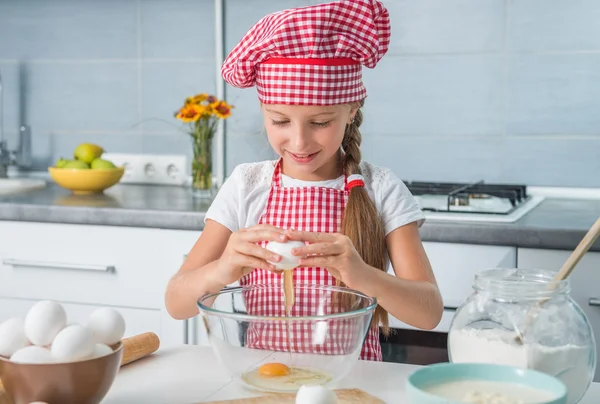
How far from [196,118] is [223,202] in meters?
0.83

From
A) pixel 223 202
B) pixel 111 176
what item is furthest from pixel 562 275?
pixel 111 176

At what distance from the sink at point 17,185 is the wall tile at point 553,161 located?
4.60ft

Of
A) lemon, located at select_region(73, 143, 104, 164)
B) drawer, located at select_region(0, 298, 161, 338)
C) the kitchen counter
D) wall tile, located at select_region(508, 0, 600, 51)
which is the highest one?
wall tile, located at select_region(508, 0, 600, 51)

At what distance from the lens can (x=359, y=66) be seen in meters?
1.49

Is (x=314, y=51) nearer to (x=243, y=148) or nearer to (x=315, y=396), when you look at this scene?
(x=315, y=396)

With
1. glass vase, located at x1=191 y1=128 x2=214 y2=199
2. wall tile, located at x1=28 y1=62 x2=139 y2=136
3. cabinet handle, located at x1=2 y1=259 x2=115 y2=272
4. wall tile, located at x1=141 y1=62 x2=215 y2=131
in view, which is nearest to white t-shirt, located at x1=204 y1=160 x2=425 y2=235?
cabinet handle, located at x1=2 y1=259 x2=115 y2=272

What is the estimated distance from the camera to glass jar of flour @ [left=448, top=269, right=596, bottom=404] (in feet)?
3.14

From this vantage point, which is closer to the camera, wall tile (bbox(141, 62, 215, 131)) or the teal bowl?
the teal bowl

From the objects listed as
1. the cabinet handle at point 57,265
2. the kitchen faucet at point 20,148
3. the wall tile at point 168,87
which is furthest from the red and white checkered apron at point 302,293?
the kitchen faucet at point 20,148

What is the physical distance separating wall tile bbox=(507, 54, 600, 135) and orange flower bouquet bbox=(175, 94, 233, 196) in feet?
2.66

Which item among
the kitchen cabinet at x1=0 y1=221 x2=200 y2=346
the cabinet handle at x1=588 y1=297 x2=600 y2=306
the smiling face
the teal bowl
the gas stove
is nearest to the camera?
the teal bowl

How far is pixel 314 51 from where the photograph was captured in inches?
55.4

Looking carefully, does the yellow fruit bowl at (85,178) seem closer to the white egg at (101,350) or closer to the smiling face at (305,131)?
the smiling face at (305,131)

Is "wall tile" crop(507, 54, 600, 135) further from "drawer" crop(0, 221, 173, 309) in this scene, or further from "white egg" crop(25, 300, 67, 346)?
"white egg" crop(25, 300, 67, 346)
